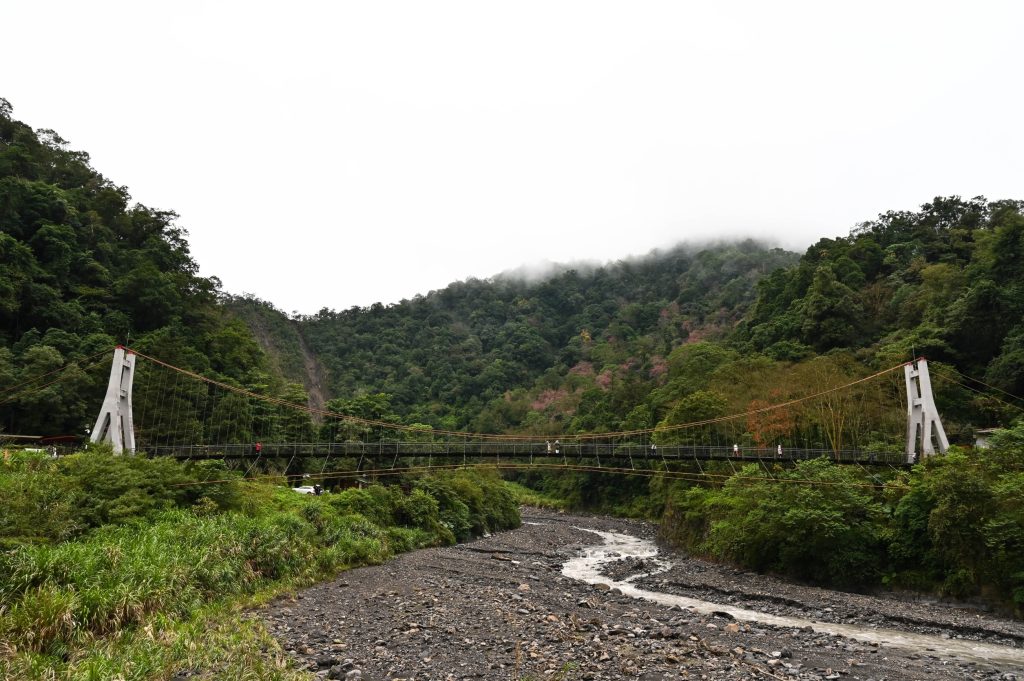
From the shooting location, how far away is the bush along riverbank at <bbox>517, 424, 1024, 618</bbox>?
15.2 metres

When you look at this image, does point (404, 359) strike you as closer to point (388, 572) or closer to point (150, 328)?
point (150, 328)

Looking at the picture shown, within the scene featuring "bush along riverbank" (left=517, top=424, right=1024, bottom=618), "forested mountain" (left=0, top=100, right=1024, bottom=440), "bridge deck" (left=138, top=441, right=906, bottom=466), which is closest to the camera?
"bush along riverbank" (left=517, top=424, right=1024, bottom=618)

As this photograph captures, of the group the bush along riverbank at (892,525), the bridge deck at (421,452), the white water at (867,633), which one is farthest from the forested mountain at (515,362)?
A: the white water at (867,633)

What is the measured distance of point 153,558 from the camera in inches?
490

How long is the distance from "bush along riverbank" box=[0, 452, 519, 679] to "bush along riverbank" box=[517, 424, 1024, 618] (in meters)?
13.0

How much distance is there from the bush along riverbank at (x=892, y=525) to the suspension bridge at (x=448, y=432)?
7.85 feet

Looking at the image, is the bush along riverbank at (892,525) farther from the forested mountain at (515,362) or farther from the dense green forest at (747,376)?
the forested mountain at (515,362)

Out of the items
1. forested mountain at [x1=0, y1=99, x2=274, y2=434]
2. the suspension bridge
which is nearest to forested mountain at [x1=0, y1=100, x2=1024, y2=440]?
forested mountain at [x1=0, y1=99, x2=274, y2=434]

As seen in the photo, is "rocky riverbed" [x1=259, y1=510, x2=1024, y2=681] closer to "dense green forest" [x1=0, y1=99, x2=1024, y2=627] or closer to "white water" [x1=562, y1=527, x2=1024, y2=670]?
"white water" [x1=562, y1=527, x2=1024, y2=670]

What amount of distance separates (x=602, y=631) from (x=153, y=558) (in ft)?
29.9

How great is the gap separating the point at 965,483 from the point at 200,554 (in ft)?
60.9

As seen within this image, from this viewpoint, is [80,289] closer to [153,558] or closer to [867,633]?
[153,558]

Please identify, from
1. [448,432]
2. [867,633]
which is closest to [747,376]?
[448,432]

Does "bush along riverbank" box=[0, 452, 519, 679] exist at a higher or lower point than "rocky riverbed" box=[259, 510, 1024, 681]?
higher
